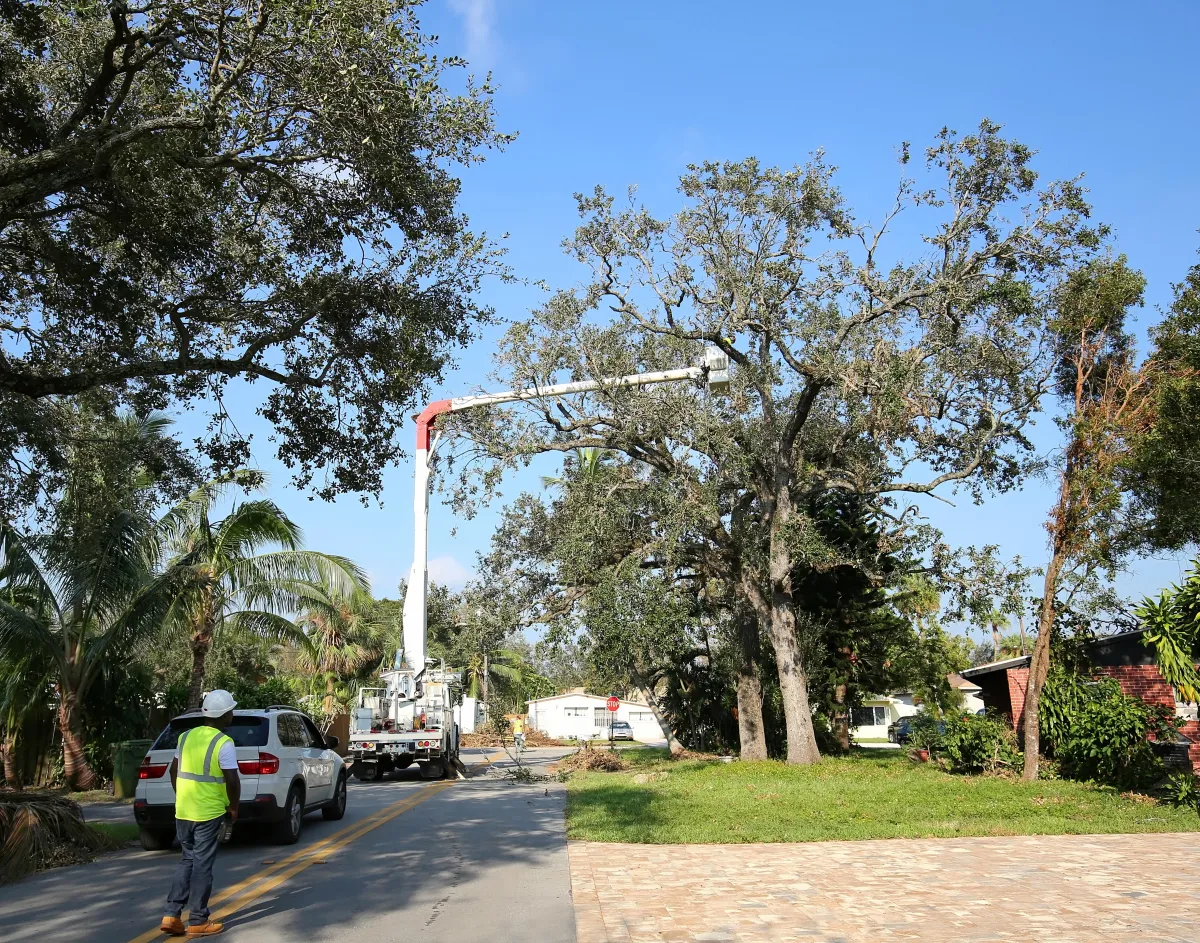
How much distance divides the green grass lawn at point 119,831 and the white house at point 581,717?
4972 centimetres

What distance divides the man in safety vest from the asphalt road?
0.27 m

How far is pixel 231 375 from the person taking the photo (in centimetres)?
1304

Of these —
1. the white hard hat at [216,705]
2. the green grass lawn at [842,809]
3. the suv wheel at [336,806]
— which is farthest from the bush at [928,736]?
the white hard hat at [216,705]

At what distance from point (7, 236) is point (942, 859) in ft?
46.4

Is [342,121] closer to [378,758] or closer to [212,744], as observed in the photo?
[212,744]

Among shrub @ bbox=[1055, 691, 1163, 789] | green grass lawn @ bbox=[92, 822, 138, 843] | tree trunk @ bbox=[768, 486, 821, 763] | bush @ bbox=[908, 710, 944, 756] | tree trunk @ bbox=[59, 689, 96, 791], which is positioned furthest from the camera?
tree trunk @ bbox=[768, 486, 821, 763]

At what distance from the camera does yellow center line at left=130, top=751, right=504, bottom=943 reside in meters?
8.12

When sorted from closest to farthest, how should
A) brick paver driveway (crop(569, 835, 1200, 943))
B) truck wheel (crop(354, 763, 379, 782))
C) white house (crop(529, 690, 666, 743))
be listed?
brick paver driveway (crop(569, 835, 1200, 943)) < truck wheel (crop(354, 763, 379, 782)) < white house (crop(529, 690, 666, 743))

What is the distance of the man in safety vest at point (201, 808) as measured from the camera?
23.9ft

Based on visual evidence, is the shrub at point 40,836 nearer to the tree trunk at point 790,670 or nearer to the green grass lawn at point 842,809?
the green grass lawn at point 842,809

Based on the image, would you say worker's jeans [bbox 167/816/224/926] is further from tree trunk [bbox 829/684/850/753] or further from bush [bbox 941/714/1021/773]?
tree trunk [bbox 829/684/850/753]

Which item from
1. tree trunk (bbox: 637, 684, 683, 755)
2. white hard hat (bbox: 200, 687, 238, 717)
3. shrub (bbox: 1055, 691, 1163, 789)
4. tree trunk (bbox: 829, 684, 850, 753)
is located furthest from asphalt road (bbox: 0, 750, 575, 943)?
tree trunk (bbox: 829, 684, 850, 753)

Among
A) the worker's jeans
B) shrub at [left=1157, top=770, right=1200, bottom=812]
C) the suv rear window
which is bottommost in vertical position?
shrub at [left=1157, top=770, right=1200, bottom=812]

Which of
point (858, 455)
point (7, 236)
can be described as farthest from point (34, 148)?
point (858, 455)
